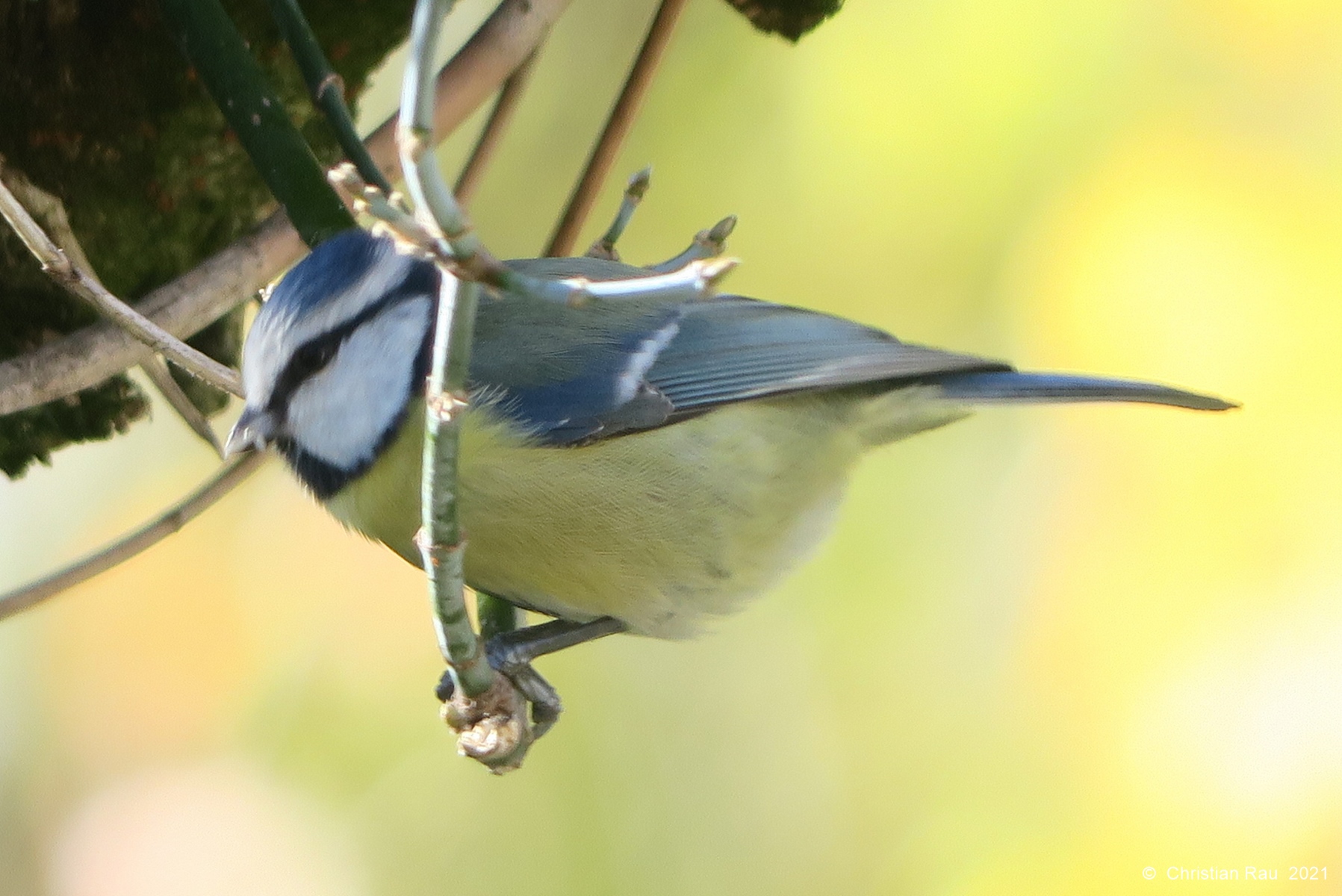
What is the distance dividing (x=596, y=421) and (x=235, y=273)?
0.28m

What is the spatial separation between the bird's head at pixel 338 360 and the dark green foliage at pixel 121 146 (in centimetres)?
11

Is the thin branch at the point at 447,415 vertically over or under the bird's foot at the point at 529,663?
over

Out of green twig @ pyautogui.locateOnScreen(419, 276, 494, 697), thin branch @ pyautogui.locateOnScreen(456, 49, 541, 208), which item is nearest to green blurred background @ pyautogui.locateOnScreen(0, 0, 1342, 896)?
thin branch @ pyautogui.locateOnScreen(456, 49, 541, 208)

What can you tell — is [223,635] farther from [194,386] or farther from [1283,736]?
[1283,736]

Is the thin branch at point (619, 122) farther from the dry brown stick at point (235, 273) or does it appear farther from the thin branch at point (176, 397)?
the thin branch at point (176, 397)

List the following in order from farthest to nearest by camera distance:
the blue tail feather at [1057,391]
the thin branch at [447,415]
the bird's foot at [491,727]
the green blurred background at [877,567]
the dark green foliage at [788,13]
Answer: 1. the green blurred background at [877,567]
2. the dark green foliage at [788,13]
3. the blue tail feather at [1057,391]
4. the bird's foot at [491,727]
5. the thin branch at [447,415]

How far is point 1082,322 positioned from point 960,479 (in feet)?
0.78

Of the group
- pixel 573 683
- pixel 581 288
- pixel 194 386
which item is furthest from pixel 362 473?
pixel 573 683

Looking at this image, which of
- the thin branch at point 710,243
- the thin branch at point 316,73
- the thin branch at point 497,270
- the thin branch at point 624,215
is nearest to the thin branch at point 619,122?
the thin branch at point 624,215

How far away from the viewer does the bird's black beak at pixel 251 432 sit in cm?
82

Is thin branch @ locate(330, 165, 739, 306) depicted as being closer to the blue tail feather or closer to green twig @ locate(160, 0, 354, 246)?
green twig @ locate(160, 0, 354, 246)

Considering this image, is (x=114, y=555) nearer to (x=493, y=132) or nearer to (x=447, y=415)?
(x=493, y=132)

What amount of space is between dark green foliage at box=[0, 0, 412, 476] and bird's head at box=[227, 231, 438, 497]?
0.36ft

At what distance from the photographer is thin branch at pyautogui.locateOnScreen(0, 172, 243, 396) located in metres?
0.71
